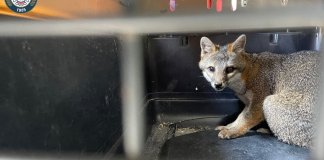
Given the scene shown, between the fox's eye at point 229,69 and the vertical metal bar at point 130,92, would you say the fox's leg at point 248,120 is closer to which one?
the fox's eye at point 229,69

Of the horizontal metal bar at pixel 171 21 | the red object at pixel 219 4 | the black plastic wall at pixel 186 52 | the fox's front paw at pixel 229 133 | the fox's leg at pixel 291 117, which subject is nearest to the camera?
the horizontal metal bar at pixel 171 21

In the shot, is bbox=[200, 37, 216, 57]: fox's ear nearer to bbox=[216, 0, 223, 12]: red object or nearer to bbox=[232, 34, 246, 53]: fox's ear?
bbox=[232, 34, 246, 53]: fox's ear

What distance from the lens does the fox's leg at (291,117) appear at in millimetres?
1369

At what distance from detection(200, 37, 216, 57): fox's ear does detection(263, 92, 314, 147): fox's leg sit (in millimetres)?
400

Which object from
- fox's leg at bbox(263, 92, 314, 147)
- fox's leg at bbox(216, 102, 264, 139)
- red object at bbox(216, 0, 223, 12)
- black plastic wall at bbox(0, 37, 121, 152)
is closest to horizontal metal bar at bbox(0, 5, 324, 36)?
black plastic wall at bbox(0, 37, 121, 152)

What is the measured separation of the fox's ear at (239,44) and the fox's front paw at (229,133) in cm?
43

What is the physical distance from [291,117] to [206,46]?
1.85 feet

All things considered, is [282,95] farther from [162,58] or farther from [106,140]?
[106,140]

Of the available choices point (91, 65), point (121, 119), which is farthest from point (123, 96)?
point (91, 65)

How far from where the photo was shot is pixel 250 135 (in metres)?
1.58

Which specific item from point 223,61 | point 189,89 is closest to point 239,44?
point 223,61

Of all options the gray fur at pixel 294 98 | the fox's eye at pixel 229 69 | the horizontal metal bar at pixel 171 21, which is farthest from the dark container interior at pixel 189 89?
the horizontal metal bar at pixel 171 21

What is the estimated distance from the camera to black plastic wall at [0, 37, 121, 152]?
59cm

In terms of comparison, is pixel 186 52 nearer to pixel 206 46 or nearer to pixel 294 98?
pixel 206 46
